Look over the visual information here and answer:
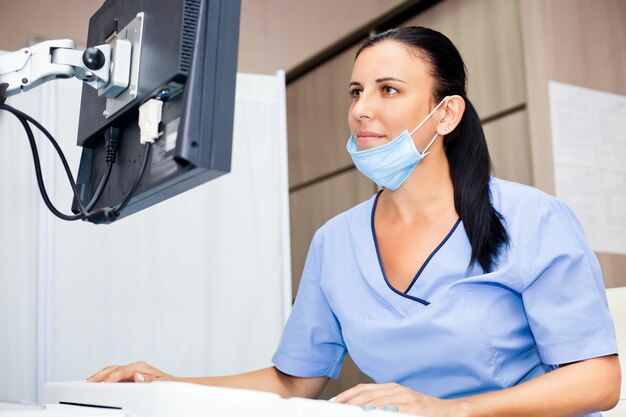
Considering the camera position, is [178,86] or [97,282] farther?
[97,282]

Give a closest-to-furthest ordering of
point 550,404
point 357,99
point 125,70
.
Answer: point 125,70 < point 550,404 < point 357,99

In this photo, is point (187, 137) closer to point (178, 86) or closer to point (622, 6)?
point (178, 86)

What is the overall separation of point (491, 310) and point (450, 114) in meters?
0.39

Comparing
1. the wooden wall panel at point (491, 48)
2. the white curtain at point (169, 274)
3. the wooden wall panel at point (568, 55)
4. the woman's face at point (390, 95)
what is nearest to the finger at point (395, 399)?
the woman's face at point (390, 95)

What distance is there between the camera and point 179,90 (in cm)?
77

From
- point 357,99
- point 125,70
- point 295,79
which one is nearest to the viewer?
point 125,70

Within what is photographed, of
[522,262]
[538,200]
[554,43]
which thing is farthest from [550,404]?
[554,43]

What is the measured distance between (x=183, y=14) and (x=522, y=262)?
24.7 inches

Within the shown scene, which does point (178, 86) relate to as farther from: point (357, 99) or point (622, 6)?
point (622, 6)

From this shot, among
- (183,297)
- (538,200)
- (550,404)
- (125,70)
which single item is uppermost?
(125,70)

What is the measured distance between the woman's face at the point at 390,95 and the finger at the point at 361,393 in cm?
57

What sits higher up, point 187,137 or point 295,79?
point 295,79

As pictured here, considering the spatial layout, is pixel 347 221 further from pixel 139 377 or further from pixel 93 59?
pixel 93 59

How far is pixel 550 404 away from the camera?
0.97 m
